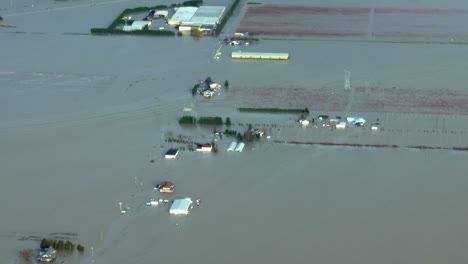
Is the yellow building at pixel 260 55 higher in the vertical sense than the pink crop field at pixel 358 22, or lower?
lower

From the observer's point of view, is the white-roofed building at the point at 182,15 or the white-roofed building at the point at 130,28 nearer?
the white-roofed building at the point at 130,28

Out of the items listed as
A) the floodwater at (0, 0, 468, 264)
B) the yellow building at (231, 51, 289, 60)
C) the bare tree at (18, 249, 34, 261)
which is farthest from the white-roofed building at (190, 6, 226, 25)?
the bare tree at (18, 249, 34, 261)

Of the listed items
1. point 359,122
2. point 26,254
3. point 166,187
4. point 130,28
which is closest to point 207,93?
point 359,122

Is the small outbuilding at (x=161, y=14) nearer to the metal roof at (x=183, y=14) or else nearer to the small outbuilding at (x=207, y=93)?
the metal roof at (x=183, y=14)

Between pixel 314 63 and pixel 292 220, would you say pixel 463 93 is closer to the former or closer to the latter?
pixel 314 63

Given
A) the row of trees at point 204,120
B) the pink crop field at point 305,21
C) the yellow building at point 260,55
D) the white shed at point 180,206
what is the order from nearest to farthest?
the white shed at point 180,206 → the row of trees at point 204,120 → the yellow building at point 260,55 → the pink crop field at point 305,21

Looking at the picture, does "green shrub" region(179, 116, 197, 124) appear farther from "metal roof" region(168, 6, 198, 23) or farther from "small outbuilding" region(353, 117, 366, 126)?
"metal roof" region(168, 6, 198, 23)

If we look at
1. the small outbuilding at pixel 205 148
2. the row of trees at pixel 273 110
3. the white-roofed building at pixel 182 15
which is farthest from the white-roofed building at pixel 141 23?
the small outbuilding at pixel 205 148
